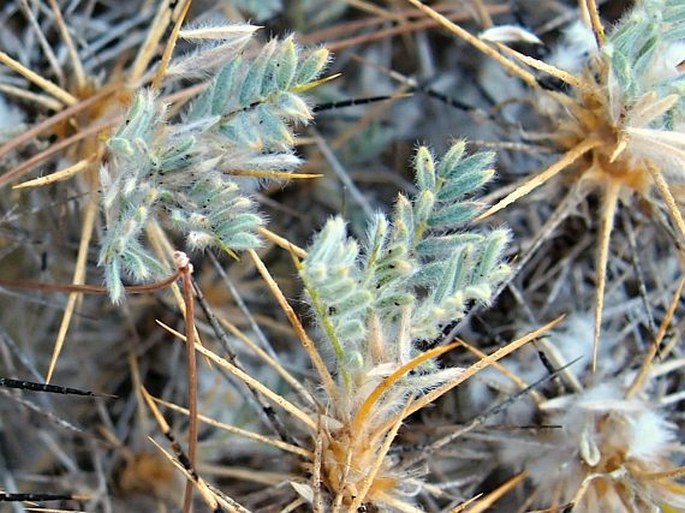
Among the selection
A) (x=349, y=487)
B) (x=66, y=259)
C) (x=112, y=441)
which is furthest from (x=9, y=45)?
(x=349, y=487)

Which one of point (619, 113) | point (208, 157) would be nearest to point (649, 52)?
point (619, 113)

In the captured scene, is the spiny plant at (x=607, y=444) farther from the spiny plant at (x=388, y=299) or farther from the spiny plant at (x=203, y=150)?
the spiny plant at (x=203, y=150)

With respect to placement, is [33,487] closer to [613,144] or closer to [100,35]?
[100,35]

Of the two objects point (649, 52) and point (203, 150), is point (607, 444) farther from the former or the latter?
point (203, 150)

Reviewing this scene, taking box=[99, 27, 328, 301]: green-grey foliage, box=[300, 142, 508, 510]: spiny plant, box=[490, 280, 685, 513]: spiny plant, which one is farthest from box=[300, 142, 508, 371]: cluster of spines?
box=[490, 280, 685, 513]: spiny plant

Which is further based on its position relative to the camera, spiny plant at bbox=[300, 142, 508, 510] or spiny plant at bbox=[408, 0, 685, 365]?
spiny plant at bbox=[408, 0, 685, 365]

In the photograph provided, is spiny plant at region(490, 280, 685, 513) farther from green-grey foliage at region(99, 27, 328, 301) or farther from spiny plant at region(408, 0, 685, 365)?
green-grey foliage at region(99, 27, 328, 301)

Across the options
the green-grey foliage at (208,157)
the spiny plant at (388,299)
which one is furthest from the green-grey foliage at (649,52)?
the green-grey foliage at (208,157)
